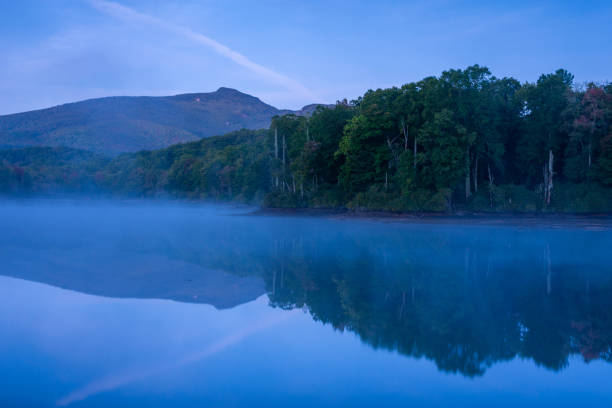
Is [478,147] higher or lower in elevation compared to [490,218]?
higher

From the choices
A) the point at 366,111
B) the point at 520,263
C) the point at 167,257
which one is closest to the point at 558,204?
the point at 366,111

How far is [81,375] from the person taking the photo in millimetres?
6039

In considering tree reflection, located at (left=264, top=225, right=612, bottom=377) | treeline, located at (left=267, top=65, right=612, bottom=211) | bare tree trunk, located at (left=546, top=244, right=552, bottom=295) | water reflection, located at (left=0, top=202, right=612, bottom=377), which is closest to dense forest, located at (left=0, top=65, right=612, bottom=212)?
treeline, located at (left=267, top=65, right=612, bottom=211)

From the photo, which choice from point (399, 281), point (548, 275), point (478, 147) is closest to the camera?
point (399, 281)

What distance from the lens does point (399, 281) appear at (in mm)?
12078

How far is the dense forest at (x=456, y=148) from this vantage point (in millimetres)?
34031

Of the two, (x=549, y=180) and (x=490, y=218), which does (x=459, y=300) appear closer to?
(x=490, y=218)

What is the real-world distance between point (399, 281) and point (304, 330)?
4.63 metres

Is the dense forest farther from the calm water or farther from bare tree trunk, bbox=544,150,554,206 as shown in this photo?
the calm water

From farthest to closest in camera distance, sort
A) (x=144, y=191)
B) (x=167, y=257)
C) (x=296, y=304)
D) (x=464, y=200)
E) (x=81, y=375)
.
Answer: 1. (x=144, y=191)
2. (x=464, y=200)
3. (x=167, y=257)
4. (x=296, y=304)
5. (x=81, y=375)

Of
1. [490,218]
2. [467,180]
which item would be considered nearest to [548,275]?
[490,218]

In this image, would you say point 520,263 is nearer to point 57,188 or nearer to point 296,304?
point 296,304

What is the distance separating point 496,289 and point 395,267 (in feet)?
11.8

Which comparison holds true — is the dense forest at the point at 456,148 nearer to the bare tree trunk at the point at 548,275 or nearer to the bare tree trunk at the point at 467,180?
the bare tree trunk at the point at 467,180
